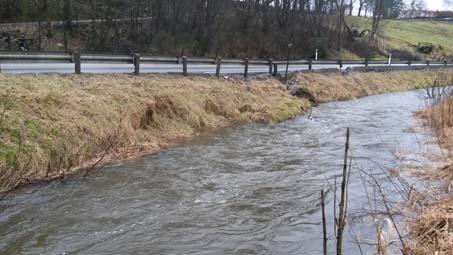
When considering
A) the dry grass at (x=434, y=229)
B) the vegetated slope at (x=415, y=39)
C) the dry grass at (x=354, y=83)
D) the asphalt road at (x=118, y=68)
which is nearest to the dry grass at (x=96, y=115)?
the asphalt road at (x=118, y=68)

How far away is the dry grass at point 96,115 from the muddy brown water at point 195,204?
706mm

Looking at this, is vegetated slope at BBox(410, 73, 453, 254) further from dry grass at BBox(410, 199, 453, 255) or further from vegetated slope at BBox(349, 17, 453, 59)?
vegetated slope at BBox(349, 17, 453, 59)

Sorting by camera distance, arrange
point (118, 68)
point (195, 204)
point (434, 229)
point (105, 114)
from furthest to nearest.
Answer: point (118, 68)
point (105, 114)
point (195, 204)
point (434, 229)

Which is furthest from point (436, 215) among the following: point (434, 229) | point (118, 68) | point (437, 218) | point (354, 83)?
point (354, 83)

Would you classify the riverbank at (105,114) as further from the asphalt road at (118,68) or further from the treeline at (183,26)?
the treeline at (183,26)

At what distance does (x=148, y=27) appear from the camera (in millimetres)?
57125

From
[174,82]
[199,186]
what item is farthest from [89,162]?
[174,82]

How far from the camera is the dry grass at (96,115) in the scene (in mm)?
10242

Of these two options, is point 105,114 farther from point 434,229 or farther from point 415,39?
point 415,39

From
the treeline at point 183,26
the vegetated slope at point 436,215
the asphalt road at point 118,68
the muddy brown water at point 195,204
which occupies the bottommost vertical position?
the muddy brown water at point 195,204

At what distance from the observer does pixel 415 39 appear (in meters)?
76.9

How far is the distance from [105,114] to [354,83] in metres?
24.6

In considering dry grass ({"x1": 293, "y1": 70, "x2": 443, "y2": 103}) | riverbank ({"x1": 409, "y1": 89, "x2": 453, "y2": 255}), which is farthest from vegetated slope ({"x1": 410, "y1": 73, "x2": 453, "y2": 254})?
dry grass ({"x1": 293, "y1": 70, "x2": 443, "y2": 103})

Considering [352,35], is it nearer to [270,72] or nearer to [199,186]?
[270,72]
